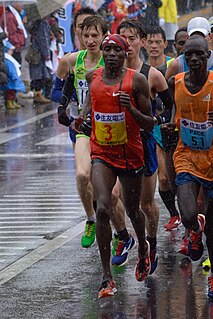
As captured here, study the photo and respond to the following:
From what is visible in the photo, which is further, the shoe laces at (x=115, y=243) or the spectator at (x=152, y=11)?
the spectator at (x=152, y=11)

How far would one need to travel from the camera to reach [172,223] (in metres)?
11.1

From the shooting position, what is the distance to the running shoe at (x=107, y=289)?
8.20 metres

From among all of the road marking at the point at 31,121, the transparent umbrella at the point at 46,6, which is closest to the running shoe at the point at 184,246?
the road marking at the point at 31,121

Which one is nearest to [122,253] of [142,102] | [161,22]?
[142,102]

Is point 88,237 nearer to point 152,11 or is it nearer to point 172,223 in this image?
point 172,223

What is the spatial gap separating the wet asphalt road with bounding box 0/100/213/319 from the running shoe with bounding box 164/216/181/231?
0.08 meters

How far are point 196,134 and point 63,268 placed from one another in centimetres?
169

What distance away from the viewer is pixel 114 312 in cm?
786

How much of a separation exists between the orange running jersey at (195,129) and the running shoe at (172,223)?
2.55m

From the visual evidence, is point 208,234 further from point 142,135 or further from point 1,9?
point 1,9

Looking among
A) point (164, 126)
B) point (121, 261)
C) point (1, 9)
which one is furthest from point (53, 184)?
point (1, 9)

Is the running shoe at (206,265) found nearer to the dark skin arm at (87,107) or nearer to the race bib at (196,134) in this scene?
the race bib at (196,134)

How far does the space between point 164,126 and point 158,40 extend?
3190 mm

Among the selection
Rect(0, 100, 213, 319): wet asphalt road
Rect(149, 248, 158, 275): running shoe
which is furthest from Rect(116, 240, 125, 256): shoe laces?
Rect(149, 248, 158, 275): running shoe
